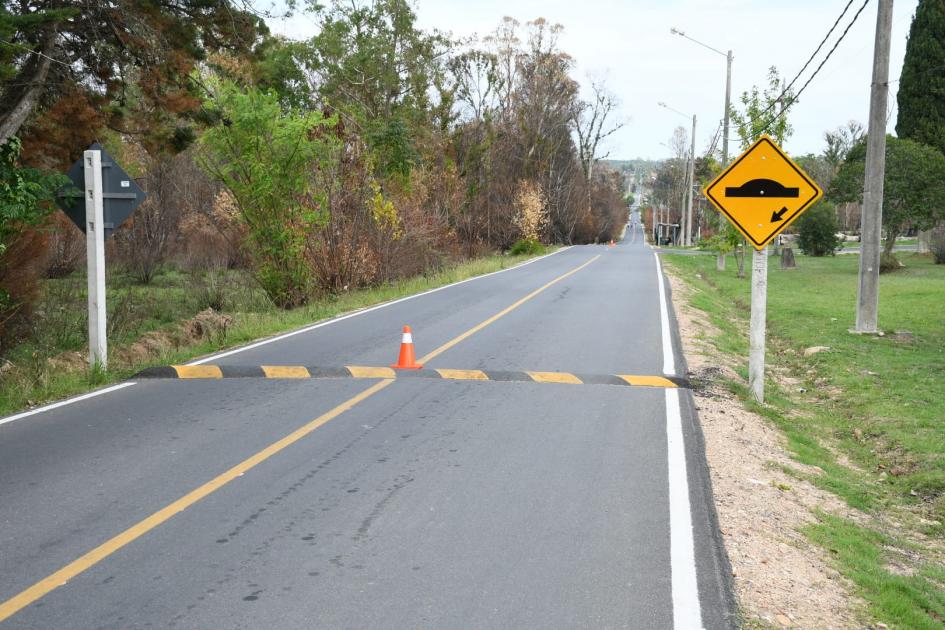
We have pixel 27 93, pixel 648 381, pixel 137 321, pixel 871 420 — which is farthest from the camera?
pixel 137 321

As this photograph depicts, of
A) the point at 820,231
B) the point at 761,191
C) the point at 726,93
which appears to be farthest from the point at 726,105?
the point at 761,191

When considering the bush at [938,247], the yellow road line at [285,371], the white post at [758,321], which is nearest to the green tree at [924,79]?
the bush at [938,247]

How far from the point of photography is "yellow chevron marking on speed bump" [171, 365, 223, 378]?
10227 millimetres

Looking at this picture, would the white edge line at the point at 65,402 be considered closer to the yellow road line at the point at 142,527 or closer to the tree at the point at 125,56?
the yellow road line at the point at 142,527

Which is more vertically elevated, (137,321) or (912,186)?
(912,186)

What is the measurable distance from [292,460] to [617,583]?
304cm

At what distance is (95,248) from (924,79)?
42.2m

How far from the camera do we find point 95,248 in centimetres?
1045

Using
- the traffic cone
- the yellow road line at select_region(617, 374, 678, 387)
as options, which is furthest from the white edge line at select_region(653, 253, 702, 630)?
the traffic cone

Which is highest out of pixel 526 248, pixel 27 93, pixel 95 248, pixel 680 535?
pixel 27 93

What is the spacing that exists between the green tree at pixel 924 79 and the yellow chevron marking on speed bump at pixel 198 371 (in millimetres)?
38767

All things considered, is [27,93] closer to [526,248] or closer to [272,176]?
[272,176]

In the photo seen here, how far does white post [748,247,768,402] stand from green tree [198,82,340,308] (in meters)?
11.7

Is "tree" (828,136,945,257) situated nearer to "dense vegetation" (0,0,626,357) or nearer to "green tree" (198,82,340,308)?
"dense vegetation" (0,0,626,357)
